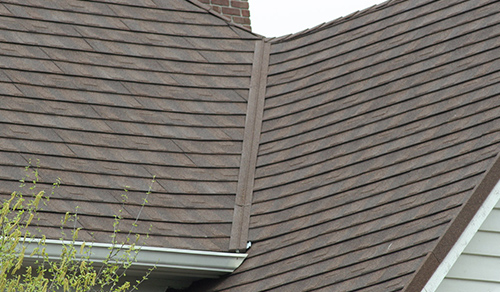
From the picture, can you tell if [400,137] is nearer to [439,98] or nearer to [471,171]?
[439,98]

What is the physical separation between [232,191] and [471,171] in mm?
2577

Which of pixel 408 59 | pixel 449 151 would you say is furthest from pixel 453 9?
pixel 449 151

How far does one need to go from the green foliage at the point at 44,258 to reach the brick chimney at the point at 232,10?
3.47 m

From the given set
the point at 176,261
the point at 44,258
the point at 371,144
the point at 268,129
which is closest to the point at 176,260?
the point at 176,261

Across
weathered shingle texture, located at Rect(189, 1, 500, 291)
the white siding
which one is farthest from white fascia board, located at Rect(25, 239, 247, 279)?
the white siding

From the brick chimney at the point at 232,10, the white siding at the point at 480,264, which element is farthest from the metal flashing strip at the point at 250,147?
the white siding at the point at 480,264

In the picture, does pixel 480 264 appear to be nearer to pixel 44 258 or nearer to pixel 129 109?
pixel 44 258

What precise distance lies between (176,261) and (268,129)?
1.97 meters

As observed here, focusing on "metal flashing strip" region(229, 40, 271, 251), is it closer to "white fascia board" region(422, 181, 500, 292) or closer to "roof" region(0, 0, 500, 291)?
"roof" region(0, 0, 500, 291)

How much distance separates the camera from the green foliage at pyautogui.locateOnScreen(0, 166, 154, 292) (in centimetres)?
516

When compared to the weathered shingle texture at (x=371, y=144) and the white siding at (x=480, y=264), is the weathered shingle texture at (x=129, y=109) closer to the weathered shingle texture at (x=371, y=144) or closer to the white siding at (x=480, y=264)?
the weathered shingle texture at (x=371, y=144)

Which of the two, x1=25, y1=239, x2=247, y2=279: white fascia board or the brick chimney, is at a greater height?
the brick chimney

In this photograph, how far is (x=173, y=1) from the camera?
9.92 m

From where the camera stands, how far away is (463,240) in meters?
5.71
